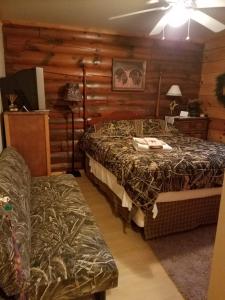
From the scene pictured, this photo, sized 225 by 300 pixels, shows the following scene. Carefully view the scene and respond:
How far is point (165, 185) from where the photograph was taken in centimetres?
208

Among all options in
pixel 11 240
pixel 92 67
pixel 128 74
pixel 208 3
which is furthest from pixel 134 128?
pixel 11 240

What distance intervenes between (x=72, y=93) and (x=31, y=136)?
1.03 metres

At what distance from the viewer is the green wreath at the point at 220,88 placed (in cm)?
393

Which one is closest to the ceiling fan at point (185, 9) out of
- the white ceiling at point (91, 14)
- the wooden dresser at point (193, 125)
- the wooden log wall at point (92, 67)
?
the white ceiling at point (91, 14)

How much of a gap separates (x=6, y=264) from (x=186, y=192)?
1.69 m

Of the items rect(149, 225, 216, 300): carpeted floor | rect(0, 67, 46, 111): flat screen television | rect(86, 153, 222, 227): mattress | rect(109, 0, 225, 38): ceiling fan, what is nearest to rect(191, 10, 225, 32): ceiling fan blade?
rect(109, 0, 225, 38): ceiling fan

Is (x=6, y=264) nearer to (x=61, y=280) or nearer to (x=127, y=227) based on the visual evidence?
(x=61, y=280)

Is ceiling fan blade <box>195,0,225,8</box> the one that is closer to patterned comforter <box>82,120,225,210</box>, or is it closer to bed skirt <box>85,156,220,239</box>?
patterned comforter <box>82,120,225,210</box>

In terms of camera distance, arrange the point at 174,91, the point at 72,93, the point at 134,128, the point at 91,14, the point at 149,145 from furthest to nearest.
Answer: the point at 174,91
the point at 134,128
the point at 72,93
the point at 91,14
the point at 149,145

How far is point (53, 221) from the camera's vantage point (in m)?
1.65

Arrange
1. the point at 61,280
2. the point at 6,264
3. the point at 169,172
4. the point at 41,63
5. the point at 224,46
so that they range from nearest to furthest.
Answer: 1. the point at 6,264
2. the point at 61,280
3. the point at 169,172
4. the point at 41,63
5. the point at 224,46

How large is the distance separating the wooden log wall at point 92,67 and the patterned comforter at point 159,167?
3.58 feet

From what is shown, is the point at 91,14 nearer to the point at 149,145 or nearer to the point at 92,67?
the point at 92,67

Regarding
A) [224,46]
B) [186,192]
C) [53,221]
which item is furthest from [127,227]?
[224,46]
